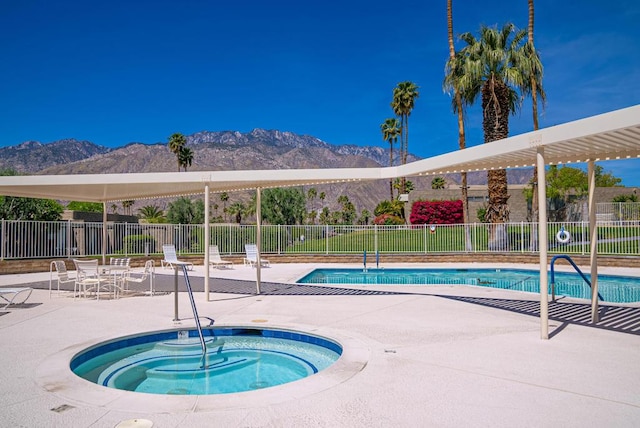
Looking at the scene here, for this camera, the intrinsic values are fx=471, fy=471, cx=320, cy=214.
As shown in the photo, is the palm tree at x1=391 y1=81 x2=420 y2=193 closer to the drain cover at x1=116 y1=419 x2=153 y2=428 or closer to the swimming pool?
the swimming pool

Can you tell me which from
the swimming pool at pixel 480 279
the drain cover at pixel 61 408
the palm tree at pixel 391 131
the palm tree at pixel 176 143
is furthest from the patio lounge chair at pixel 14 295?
the palm tree at pixel 176 143

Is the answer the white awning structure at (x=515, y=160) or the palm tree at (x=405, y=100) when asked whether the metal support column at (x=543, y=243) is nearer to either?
the white awning structure at (x=515, y=160)

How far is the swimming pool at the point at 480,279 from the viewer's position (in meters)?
13.4

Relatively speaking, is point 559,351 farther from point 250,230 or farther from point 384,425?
point 250,230

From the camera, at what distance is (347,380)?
14.8 ft

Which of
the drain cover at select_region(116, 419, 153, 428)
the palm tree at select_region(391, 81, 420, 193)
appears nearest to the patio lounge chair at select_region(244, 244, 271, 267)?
the drain cover at select_region(116, 419, 153, 428)

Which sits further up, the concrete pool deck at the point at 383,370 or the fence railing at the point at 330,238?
the fence railing at the point at 330,238

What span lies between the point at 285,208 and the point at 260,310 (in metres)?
34.0

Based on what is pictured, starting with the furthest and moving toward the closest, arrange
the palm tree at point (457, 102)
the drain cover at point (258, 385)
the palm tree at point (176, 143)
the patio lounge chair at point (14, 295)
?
1. the palm tree at point (176, 143)
2. the palm tree at point (457, 102)
3. the patio lounge chair at point (14, 295)
4. the drain cover at point (258, 385)

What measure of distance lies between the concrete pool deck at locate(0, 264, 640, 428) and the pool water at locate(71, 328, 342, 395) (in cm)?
25

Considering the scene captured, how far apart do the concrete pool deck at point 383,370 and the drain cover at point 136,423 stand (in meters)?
0.07

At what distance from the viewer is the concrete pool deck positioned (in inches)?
144

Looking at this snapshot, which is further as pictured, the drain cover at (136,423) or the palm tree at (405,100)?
the palm tree at (405,100)

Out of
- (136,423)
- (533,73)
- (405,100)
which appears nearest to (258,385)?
(136,423)
